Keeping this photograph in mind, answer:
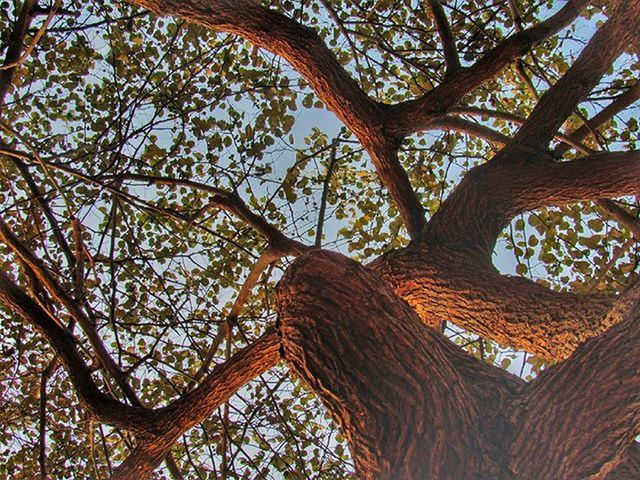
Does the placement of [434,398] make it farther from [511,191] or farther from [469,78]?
[469,78]

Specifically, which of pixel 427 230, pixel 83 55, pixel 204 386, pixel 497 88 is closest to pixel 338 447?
pixel 204 386

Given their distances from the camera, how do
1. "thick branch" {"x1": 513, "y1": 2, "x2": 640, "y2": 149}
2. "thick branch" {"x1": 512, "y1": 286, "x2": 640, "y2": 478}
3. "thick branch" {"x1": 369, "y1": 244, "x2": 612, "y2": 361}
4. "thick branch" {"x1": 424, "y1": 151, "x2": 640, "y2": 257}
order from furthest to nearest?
"thick branch" {"x1": 513, "y1": 2, "x2": 640, "y2": 149}, "thick branch" {"x1": 424, "y1": 151, "x2": 640, "y2": 257}, "thick branch" {"x1": 369, "y1": 244, "x2": 612, "y2": 361}, "thick branch" {"x1": 512, "y1": 286, "x2": 640, "y2": 478}

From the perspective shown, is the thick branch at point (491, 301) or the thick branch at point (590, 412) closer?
the thick branch at point (590, 412)

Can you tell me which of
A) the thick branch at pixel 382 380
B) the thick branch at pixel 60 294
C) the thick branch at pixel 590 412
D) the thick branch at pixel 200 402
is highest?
the thick branch at pixel 60 294

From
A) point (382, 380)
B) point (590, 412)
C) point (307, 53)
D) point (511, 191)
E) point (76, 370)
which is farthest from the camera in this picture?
point (76, 370)

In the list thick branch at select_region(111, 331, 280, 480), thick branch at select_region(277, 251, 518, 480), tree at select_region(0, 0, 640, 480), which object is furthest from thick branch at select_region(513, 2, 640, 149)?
thick branch at select_region(111, 331, 280, 480)

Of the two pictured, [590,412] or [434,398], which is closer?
[590,412]

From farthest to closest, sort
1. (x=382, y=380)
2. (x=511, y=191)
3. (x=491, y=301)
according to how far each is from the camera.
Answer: (x=511, y=191) → (x=491, y=301) → (x=382, y=380)

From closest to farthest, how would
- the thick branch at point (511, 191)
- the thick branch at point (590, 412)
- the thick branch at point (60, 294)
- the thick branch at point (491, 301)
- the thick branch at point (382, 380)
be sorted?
the thick branch at point (590, 412)
the thick branch at point (382, 380)
the thick branch at point (491, 301)
the thick branch at point (511, 191)
the thick branch at point (60, 294)

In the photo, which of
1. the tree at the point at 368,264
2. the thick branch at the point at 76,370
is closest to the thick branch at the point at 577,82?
the tree at the point at 368,264

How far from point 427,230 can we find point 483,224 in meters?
0.36

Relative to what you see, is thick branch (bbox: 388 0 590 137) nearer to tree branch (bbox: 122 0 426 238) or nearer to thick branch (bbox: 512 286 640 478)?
tree branch (bbox: 122 0 426 238)

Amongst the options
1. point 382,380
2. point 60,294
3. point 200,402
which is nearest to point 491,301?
point 382,380

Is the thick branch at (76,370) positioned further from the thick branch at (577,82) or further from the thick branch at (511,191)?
the thick branch at (577,82)
